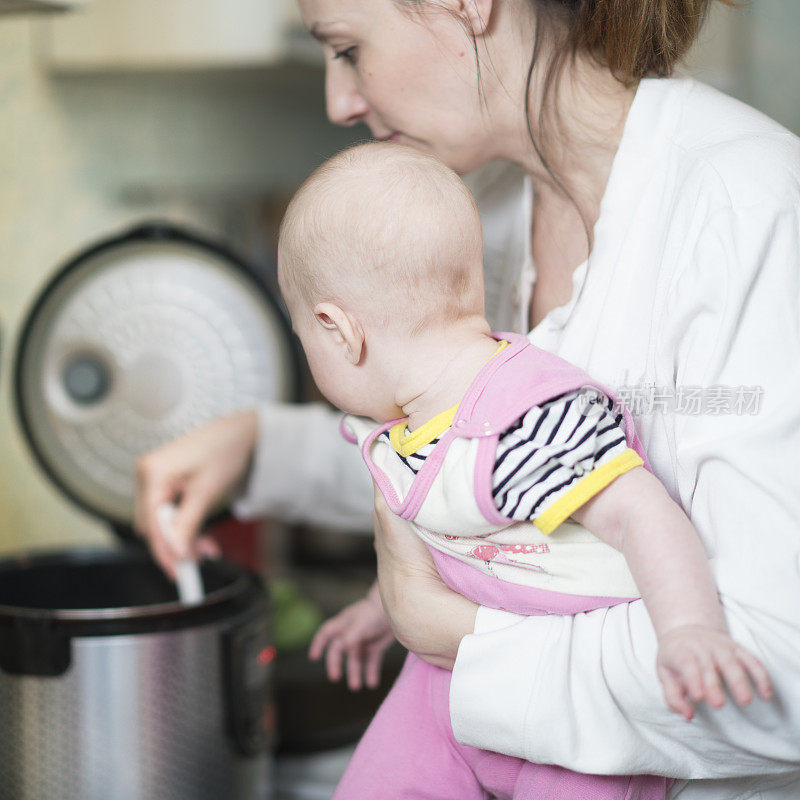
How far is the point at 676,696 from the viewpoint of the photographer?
1.70 feet

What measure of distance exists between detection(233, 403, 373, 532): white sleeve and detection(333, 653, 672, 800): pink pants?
0.37 meters

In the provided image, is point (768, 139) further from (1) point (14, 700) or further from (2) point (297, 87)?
(2) point (297, 87)

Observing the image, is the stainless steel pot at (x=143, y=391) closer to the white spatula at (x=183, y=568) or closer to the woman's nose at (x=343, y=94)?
the white spatula at (x=183, y=568)

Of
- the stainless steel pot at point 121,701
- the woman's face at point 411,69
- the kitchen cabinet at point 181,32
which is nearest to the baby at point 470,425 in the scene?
the woman's face at point 411,69

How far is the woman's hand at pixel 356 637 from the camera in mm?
892

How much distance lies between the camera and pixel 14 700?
0.92m

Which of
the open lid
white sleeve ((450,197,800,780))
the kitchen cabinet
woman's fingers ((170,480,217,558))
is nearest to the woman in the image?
white sleeve ((450,197,800,780))

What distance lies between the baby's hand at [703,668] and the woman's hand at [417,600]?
17 centimetres

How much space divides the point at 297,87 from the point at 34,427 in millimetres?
917

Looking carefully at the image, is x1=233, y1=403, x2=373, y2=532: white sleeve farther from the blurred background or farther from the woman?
the woman

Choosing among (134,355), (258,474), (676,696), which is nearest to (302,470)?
(258,474)

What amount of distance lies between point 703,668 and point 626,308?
273 millimetres

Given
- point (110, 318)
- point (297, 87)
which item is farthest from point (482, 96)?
point (297, 87)

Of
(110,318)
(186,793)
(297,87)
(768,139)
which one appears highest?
(768,139)
